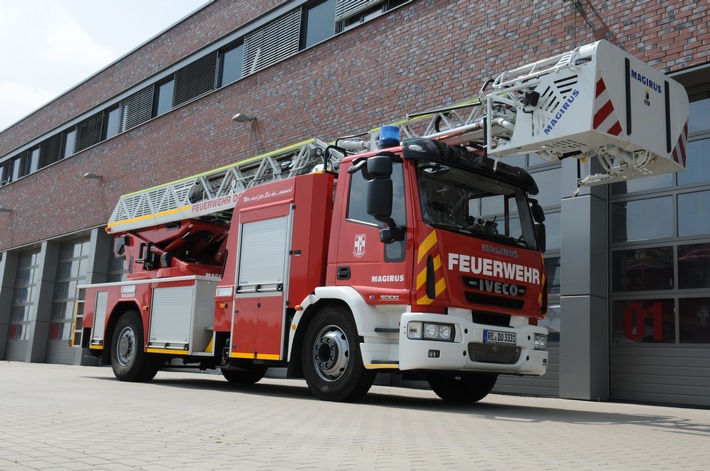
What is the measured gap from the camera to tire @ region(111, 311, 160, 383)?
11688 mm

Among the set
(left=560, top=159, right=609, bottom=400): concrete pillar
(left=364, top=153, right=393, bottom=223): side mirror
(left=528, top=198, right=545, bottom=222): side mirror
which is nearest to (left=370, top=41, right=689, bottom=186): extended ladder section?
(left=528, top=198, right=545, bottom=222): side mirror

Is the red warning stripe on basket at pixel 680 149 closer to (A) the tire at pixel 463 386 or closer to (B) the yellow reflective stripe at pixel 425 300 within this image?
(B) the yellow reflective stripe at pixel 425 300

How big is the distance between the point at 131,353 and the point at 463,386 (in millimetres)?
5469

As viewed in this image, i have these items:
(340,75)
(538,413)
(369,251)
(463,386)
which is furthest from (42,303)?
(538,413)

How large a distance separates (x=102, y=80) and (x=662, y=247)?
21.4 m

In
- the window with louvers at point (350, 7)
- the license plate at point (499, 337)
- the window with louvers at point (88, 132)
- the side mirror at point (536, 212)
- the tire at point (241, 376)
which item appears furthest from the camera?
the window with louvers at point (88, 132)

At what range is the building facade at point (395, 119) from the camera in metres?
10.3

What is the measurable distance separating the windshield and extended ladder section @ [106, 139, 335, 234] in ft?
6.88

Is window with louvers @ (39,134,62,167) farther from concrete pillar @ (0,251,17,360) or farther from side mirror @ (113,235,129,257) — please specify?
side mirror @ (113,235,129,257)

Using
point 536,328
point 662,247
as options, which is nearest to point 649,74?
point 536,328

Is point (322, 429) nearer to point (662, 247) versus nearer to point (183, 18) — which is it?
Answer: point (662, 247)

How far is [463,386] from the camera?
945 centimetres

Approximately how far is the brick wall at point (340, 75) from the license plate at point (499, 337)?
482 centimetres

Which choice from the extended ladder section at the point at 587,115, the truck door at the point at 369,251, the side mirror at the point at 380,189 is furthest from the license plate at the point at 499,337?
the extended ladder section at the point at 587,115
